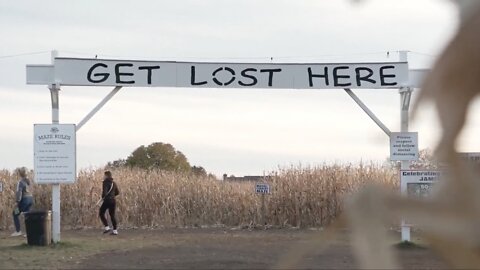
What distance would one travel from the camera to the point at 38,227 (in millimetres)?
13047

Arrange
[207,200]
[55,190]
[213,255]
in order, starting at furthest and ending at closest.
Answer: [207,200] < [55,190] < [213,255]

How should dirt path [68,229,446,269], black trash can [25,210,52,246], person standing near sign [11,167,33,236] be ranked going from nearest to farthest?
dirt path [68,229,446,269] → black trash can [25,210,52,246] → person standing near sign [11,167,33,236]

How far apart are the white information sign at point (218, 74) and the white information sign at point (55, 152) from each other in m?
0.74

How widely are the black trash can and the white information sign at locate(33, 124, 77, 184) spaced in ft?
2.58

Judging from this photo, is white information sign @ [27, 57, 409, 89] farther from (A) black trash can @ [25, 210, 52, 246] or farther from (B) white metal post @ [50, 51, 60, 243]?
(A) black trash can @ [25, 210, 52, 246]

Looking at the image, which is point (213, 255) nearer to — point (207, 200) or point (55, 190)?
point (55, 190)

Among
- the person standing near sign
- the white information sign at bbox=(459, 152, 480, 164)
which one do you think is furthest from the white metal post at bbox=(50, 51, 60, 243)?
the white information sign at bbox=(459, 152, 480, 164)

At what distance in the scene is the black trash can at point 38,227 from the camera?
13.0 m

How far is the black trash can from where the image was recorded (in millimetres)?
13023

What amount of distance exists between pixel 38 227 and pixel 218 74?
3.66 metres

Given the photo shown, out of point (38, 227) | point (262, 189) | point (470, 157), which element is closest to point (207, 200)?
point (262, 189)

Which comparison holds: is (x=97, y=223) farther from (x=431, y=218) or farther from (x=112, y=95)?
(x=431, y=218)

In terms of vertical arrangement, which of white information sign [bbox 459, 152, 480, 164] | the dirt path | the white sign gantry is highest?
Answer: the white sign gantry

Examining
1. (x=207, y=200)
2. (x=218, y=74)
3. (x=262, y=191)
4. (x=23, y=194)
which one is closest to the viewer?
(x=218, y=74)
